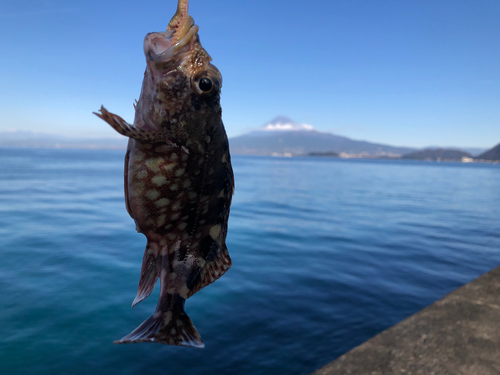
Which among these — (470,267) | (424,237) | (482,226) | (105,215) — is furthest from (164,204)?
(482,226)

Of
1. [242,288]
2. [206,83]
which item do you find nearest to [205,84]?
[206,83]

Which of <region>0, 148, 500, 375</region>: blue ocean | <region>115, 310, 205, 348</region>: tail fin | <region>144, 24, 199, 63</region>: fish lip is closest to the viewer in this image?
<region>144, 24, 199, 63</region>: fish lip

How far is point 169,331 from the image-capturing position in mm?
2021

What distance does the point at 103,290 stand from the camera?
10125mm

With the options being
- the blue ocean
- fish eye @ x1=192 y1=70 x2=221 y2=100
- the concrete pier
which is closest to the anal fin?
fish eye @ x1=192 y1=70 x2=221 y2=100

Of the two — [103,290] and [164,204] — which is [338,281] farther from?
[164,204]

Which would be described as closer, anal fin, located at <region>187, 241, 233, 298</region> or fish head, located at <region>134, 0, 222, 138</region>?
fish head, located at <region>134, 0, 222, 138</region>

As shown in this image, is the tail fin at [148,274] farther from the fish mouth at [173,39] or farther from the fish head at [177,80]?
the fish mouth at [173,39]

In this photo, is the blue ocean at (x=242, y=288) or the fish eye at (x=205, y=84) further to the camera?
the blue ocean at (x=242, y=288)

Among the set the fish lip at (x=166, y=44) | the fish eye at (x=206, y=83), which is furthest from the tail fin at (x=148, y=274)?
the fish lip at (x=166, y=44)

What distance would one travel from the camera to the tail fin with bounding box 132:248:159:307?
7.14ft

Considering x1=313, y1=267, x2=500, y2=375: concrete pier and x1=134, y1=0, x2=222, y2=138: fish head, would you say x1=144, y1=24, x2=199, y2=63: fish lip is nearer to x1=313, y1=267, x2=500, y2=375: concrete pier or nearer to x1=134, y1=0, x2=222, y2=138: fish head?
x1=134, y1=0, x2=222, y2=138: fish head

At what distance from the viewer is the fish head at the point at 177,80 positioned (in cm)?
183

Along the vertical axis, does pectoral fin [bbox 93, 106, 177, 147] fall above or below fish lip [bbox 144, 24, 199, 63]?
below
